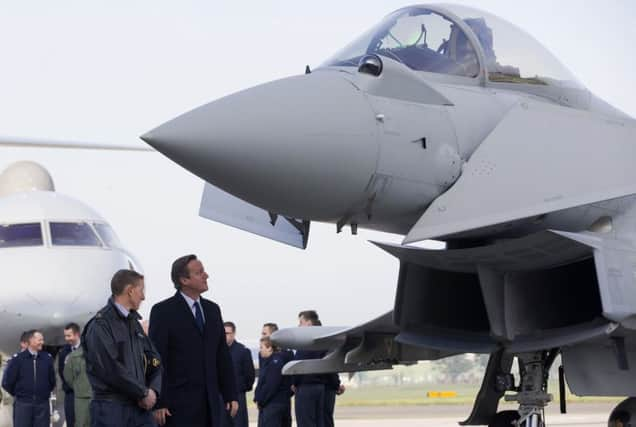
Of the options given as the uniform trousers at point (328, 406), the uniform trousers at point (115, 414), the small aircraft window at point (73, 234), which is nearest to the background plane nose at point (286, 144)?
the uniform trousers at point (115, 414)

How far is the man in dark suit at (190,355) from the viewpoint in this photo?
23.2 ft

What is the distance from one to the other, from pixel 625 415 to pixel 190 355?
3839 mm

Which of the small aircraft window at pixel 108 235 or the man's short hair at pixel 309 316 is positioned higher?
the small aircraft window at pixel 108 235

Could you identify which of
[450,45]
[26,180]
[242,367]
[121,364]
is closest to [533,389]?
[450,45]

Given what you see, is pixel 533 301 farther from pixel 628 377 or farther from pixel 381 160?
pixel 381 160

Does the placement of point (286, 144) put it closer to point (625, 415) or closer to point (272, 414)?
point (625, 415)

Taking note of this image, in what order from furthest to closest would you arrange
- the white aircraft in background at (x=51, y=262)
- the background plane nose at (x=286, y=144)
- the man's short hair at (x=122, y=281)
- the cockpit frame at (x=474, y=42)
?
the white aircraft in background at (x=51, y=262)
the cockpit frame at (x=474, y=42)
the man's short hair at (x=122, y=281)
the background plane nose at (x=286, y=144)

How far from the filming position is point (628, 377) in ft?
27.0

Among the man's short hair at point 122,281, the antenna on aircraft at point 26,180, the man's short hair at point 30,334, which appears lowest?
the man's short hair at point 122,281

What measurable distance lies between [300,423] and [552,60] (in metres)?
4.90

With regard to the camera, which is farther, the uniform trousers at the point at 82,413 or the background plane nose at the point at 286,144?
the uniform trousers at the point at 82,413

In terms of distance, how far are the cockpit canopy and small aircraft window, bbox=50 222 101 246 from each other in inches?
285

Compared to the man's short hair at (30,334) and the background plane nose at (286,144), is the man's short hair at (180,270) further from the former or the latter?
the man's short hair at (30,334)

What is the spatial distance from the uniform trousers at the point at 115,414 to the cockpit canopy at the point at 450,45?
2664 mm
